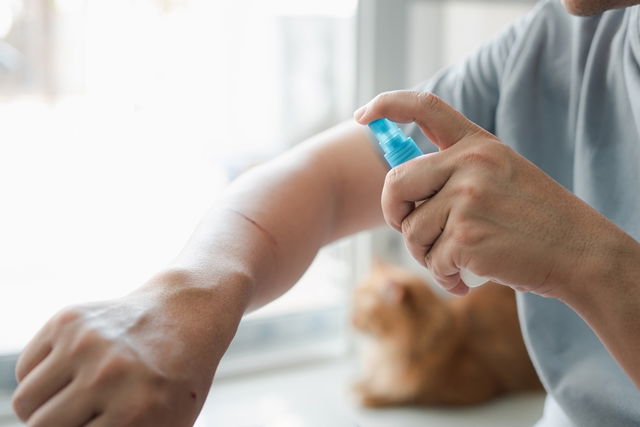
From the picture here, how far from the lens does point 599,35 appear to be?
0.65m

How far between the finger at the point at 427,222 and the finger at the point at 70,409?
236 mm

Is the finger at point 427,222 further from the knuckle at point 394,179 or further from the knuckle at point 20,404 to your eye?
the knuckle at point 20,404

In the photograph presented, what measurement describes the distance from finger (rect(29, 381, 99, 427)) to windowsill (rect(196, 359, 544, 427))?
0.68 m

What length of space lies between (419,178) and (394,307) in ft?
2.52

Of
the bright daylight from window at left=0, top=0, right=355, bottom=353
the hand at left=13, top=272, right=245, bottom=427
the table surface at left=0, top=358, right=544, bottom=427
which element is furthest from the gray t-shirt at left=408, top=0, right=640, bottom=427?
the bright daylight from window at left=0, top=0, right=355, bottom=353

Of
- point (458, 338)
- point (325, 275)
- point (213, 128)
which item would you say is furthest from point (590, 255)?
point (325, 275)

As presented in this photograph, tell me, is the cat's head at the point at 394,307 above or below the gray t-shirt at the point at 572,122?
below

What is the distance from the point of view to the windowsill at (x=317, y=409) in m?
1.13

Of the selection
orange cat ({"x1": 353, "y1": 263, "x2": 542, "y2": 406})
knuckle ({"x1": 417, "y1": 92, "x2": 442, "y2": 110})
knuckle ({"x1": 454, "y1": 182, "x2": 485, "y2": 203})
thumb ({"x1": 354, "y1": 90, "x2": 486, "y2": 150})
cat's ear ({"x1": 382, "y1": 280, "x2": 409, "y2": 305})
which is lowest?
orange cat ({"x1": 353, "y1": 263, "x2": 542, "y2": 406})

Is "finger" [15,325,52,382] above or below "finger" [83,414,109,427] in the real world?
above

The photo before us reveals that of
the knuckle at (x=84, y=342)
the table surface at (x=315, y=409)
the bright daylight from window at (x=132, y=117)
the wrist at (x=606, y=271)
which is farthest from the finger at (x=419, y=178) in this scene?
the bright daylight from window at (x=132, y=117)

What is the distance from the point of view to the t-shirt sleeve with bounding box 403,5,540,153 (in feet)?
2.31

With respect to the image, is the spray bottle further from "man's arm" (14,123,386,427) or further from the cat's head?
the cat's head

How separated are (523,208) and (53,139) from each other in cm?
93
